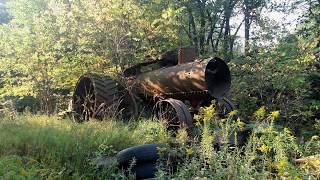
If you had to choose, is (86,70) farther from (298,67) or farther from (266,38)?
(266,38)

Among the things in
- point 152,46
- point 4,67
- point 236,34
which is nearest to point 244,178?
point 152,46

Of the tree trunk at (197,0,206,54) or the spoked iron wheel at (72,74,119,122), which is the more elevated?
the tree trunk at (197,0,206,54)

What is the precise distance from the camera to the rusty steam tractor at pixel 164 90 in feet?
24.4

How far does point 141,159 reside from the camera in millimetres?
5051

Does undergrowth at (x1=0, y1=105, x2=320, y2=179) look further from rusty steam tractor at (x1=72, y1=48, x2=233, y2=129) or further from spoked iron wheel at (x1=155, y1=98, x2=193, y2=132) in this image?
rusty steam tractor at (x1=72, y1=48, x2=233, y2=129)

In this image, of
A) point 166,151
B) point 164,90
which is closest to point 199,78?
point 164,90

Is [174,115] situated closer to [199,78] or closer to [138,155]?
[199,78]

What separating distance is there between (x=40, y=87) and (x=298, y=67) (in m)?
7.45

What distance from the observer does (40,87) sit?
11.9 meters

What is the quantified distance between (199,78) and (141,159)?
2706mm

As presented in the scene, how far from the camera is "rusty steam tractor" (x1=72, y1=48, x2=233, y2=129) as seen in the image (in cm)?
743

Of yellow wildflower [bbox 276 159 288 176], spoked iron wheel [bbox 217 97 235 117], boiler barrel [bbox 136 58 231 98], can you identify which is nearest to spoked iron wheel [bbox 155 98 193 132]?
boiler barrel [bbox 136 58 231 98]

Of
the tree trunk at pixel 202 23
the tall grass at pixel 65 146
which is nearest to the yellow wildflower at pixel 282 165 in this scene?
the tall grass at pixel 65 146

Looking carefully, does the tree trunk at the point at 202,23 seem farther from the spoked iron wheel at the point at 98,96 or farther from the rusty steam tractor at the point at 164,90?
the spoked iron wheel at the point at 98,96
